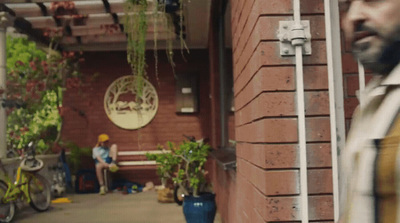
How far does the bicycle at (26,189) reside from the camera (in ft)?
15.3

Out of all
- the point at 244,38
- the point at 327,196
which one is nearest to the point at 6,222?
the point at 244,38

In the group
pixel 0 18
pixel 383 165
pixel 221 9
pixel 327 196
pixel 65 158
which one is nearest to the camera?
pixel 383 165

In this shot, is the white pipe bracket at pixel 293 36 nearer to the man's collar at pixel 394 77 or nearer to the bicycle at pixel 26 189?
the man's collar at pixel 394 77

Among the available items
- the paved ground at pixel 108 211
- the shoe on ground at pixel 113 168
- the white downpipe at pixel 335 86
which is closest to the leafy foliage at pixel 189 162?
the paved ground at pixel 108 211

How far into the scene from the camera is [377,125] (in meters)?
0.59

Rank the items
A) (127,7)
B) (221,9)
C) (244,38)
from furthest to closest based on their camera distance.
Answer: (221,9)
(127,7)
(244,38)

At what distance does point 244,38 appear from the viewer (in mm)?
1975

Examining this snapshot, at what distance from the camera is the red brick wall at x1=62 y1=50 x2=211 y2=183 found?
7.57m

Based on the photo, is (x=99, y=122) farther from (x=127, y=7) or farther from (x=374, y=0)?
(x=374, y=0)

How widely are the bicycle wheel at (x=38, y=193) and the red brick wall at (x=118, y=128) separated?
7.02 ft

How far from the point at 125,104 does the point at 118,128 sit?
47 cm

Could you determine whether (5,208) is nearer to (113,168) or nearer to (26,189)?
(26,189)

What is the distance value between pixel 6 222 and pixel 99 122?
315cm

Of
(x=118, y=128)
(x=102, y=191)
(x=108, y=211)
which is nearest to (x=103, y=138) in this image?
(x=118, y=128)
